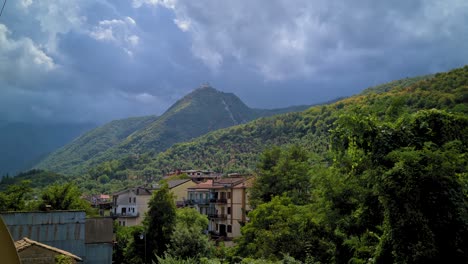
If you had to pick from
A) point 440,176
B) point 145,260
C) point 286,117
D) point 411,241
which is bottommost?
point 145,260

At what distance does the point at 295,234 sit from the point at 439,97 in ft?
146

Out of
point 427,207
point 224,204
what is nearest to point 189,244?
point 427,207

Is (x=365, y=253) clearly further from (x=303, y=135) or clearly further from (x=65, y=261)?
(x=303, y=135)

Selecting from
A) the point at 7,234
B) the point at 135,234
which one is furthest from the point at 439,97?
the point at 7,234

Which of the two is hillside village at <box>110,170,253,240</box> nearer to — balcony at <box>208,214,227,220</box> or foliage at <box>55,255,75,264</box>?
balcony at <box>208,214,227,220</box>

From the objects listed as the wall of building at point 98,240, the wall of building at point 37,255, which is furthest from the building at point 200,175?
the wall of building at point 37,255

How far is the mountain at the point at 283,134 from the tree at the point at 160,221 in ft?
109

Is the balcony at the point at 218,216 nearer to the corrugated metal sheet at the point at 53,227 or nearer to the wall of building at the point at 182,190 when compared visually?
→ the wall of building at the point at 182,190

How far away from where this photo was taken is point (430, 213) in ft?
34.7

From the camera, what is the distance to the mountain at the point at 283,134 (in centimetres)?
6475

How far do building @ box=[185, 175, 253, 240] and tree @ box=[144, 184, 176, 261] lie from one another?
1517cm

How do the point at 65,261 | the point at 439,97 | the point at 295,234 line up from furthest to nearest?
1. the point at 439,97
2. the point at 295,234
3. the point at 65,261

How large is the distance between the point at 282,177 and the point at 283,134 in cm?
6996

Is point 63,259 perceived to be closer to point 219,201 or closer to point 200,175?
point 219,201
